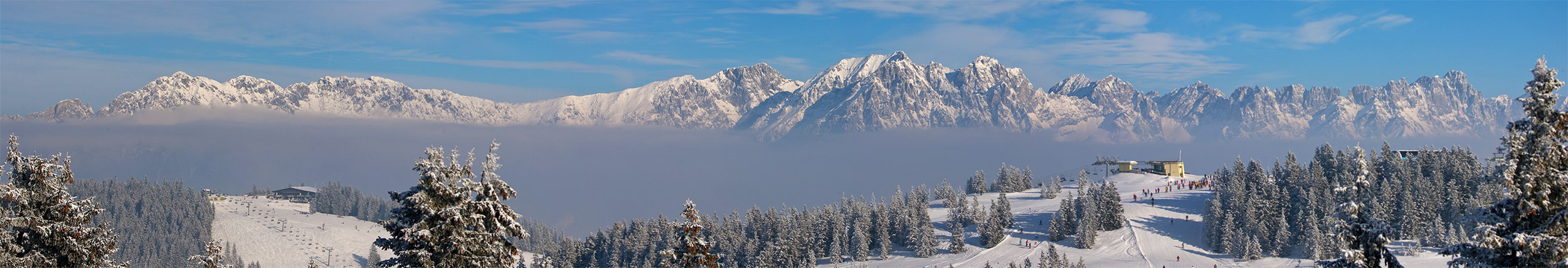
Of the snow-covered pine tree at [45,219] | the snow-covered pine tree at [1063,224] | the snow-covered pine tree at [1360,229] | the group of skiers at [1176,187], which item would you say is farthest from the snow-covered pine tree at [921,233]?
the snow-covered pine tree at [45,219]

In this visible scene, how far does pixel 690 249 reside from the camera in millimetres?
29391

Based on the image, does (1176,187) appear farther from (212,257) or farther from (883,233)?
(212,257)

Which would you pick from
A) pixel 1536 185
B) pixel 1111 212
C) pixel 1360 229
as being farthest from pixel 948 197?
pixel 1536 185

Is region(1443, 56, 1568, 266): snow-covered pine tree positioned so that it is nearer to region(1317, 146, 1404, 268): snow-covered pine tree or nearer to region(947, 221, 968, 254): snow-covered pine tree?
region(1317, 146, 1404, 268): snow-covered pine tree

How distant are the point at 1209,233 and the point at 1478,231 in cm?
10029

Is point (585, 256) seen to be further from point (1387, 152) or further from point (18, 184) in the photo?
point (18, 184)

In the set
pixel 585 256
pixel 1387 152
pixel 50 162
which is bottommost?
pixel 585 256

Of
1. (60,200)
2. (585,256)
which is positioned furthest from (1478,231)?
(585,256)

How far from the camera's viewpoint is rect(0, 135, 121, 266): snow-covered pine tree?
2681 cm

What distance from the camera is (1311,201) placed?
116 metres

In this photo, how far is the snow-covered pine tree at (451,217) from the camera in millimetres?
23500

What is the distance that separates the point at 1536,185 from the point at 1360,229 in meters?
3.79

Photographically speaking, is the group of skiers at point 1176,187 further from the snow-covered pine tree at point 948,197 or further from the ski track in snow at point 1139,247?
the snow-covered pine tree at point 948,197

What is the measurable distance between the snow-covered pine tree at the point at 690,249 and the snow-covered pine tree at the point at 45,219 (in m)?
16.2
